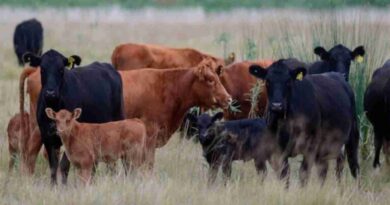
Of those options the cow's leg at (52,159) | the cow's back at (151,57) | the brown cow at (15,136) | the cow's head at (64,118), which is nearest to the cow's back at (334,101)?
the cow's head at (64,118)

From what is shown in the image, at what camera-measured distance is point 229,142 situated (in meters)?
13.3

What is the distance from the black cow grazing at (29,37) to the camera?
1181 inches

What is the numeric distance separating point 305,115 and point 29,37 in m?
18.6

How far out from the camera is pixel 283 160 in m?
12.5

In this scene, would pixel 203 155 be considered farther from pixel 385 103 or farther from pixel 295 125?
pixel 385 103

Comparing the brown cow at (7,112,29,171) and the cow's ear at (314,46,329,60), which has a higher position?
the cow's ear at (314,46,329,60)

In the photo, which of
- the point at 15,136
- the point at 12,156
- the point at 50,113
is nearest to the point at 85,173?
the point at 50,113

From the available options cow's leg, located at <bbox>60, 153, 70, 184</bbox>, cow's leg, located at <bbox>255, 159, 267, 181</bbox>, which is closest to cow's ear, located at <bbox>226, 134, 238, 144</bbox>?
cow's leg, located at <bbox>255, 159, 267, 181</bbox>

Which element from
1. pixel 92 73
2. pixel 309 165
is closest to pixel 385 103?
pixel 309 165

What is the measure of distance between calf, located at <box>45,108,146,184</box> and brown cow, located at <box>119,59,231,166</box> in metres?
1.39

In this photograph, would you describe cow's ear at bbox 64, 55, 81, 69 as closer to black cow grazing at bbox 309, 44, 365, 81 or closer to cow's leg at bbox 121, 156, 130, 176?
cow's leg at bbox 121, 156, 130, 176

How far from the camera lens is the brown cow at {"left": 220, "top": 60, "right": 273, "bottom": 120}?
54.1 feet

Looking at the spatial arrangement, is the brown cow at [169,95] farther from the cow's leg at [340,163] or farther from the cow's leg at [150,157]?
the cow's leg at [340,163]

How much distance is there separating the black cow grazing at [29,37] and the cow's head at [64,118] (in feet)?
58.1
